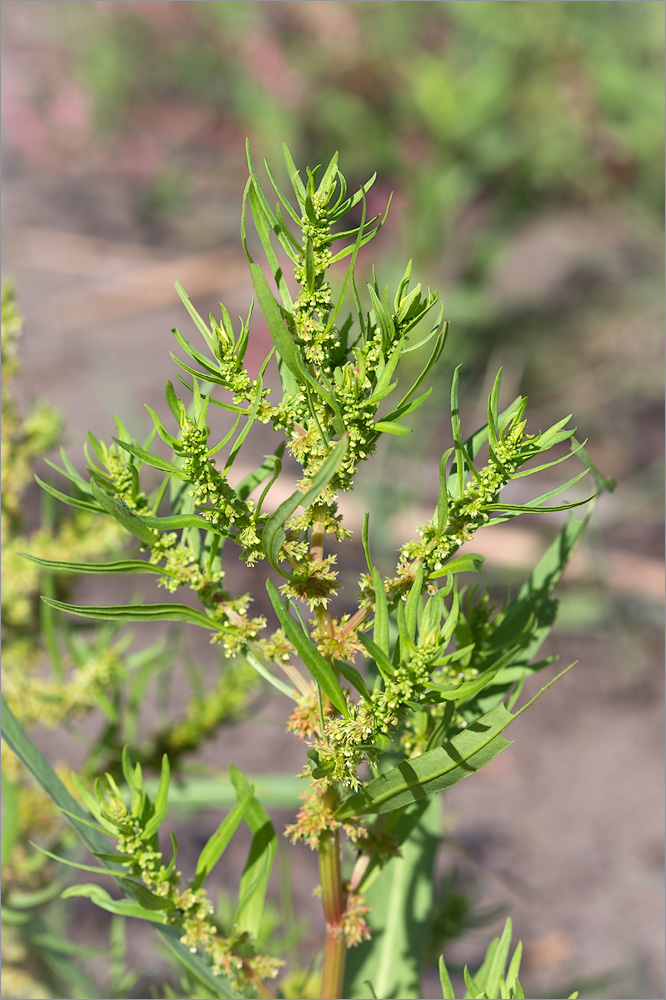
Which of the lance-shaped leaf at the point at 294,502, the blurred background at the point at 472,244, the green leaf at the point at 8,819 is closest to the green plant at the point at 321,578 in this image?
the lance-shaped leaf at the point at 294,502

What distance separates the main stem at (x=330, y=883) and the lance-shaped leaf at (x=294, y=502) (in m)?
0.04

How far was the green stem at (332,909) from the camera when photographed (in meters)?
0.39

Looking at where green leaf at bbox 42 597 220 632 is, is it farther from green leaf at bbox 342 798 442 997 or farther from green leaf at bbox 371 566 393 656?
green leaf at bbox 342 798 442 997

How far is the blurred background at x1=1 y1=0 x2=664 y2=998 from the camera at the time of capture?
1.59 m

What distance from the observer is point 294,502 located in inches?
11.7

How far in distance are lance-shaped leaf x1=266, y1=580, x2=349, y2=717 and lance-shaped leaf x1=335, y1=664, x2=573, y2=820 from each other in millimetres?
34

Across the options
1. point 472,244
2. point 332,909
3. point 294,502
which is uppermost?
point 472,244

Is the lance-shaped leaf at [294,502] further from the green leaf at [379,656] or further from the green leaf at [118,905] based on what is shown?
the green leaf at [118,905]

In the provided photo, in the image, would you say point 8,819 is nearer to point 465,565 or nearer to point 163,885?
point 163,885

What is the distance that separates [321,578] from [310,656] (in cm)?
4

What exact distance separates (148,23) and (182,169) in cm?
55

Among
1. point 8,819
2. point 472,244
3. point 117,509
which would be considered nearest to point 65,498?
point 117,509

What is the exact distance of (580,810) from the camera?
1579 millimetres

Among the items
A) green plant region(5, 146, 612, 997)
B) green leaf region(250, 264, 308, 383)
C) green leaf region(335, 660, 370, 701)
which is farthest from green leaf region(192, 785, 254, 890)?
green leaf region(250, 264, 308, 383)
